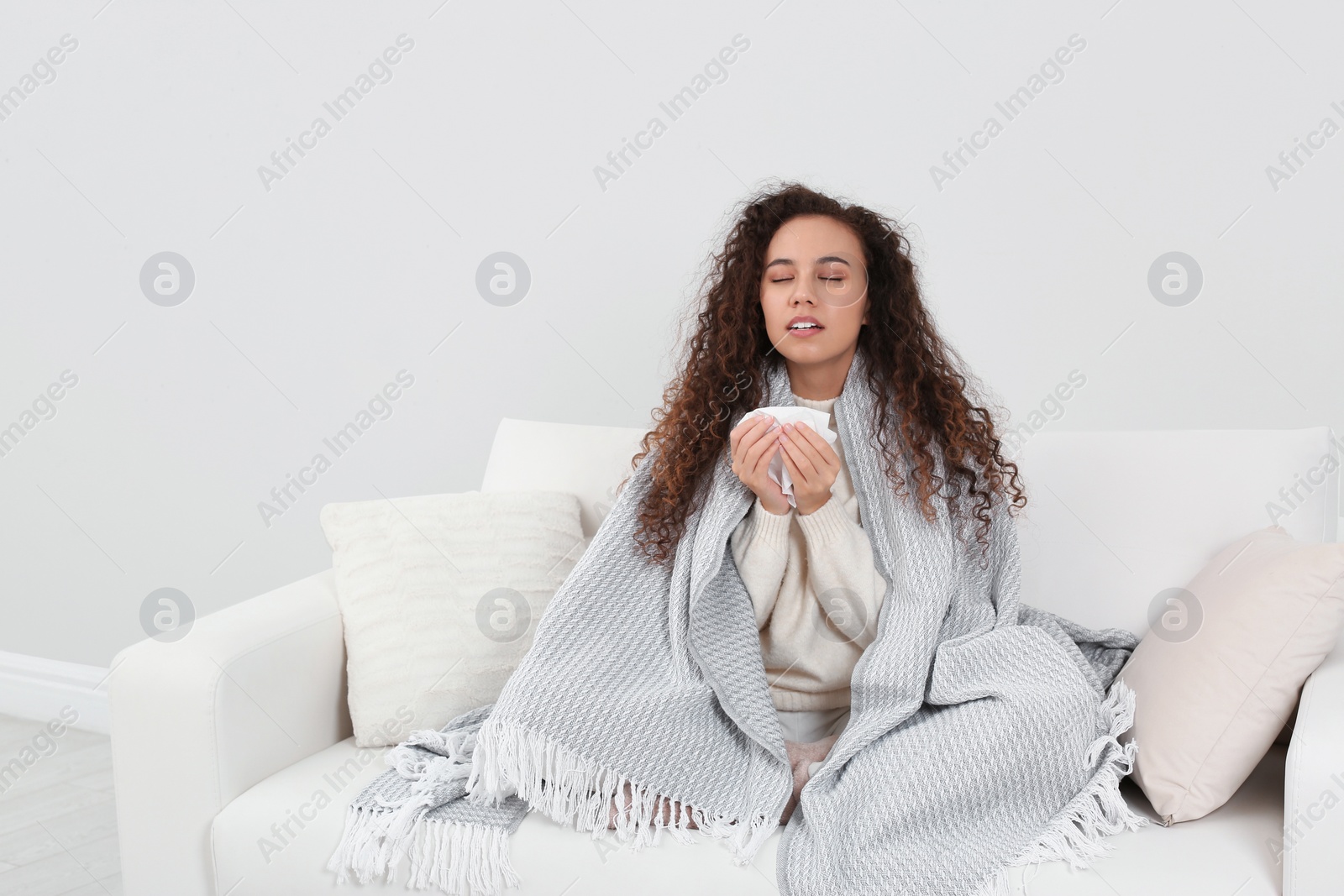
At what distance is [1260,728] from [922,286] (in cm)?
114

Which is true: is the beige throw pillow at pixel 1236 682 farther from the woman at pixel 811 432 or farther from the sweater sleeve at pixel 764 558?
the sweater sleeve at pixel 764 558

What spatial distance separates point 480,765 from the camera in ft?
4.69

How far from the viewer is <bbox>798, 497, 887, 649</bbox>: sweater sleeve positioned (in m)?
1.58

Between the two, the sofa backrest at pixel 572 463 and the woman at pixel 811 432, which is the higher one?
the woman at pixel 811 432

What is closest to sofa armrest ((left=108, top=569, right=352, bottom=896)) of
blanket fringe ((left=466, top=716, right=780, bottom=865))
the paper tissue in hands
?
blanket fringe ((left=466, top=716, right=780, bottom=865))

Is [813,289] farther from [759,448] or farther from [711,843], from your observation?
[711,843]

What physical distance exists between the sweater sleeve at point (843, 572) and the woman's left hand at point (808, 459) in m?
0.06

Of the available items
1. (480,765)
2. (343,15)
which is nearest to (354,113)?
(343,15)

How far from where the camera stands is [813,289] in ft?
5.39

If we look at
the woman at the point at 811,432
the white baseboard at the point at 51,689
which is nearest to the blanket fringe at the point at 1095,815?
the woman at the point at 811,432

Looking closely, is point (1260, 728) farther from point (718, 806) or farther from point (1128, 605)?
point (718, 806)

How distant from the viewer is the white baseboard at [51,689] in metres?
2.99

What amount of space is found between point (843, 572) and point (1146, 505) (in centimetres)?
51

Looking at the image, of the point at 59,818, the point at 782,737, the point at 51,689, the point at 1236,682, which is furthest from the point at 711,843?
the point at 51,689
